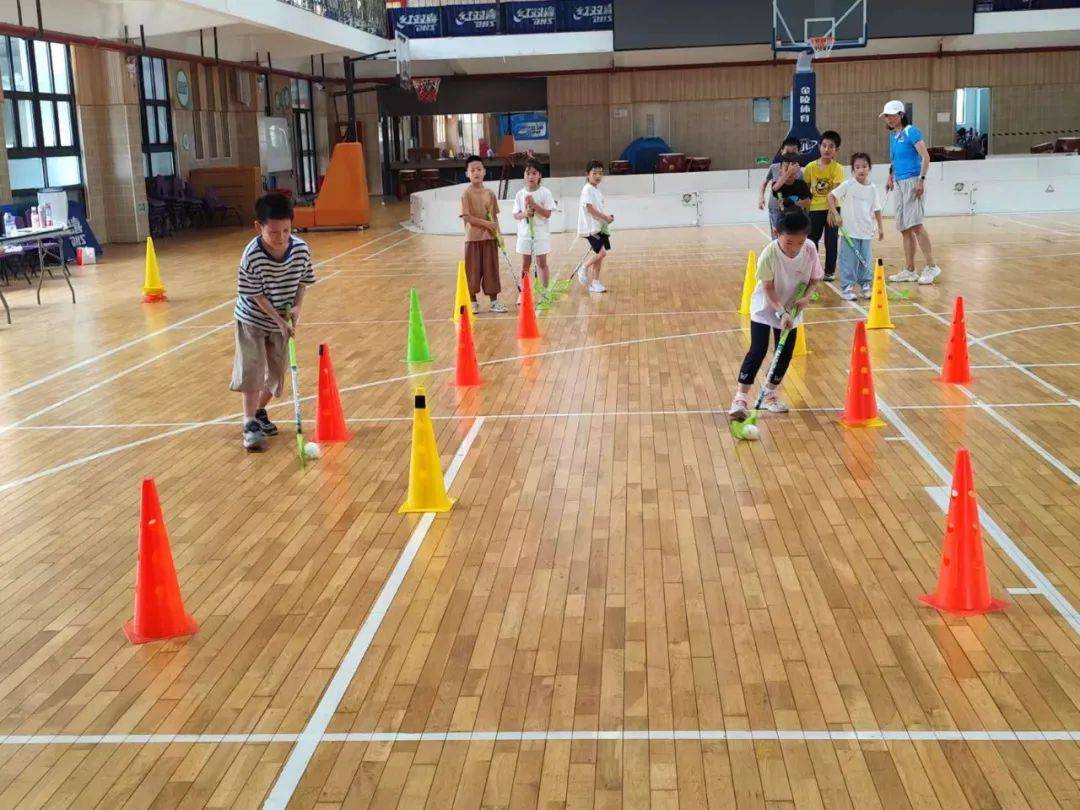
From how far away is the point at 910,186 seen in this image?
13969 millimetres

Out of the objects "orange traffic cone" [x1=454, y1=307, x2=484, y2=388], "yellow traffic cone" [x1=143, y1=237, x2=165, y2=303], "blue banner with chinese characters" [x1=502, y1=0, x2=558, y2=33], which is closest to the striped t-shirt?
"orange traffic cone" [x1=454, y1=307, x2=484, y2=388]

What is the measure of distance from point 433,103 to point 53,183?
18.8 metres

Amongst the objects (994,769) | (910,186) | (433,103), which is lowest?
(994,769)

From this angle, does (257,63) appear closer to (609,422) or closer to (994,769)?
(609,422)

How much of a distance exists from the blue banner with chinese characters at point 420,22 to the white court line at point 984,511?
1104 inches

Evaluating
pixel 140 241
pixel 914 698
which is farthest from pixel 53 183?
pixel 914 698

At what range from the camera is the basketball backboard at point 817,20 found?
31.4 m

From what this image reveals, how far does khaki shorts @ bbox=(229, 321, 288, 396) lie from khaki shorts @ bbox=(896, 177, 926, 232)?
8366 mm

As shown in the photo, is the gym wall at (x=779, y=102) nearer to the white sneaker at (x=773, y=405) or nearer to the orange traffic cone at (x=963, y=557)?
the white sneaker at (x=773, y=405)

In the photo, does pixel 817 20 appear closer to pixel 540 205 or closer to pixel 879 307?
pixel 540 205

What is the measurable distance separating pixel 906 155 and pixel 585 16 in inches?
869

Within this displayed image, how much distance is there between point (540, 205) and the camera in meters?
14.0

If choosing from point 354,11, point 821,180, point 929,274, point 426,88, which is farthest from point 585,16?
point 821,180

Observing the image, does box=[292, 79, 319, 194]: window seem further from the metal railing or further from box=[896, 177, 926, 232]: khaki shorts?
box=[896, 177, 926, 232]: khaki shorts
